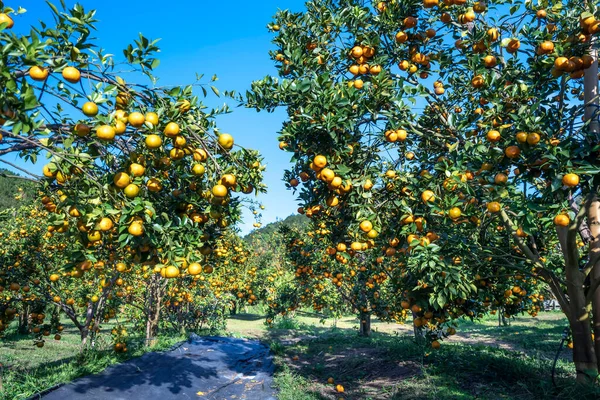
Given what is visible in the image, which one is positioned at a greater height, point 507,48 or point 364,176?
point 507,48

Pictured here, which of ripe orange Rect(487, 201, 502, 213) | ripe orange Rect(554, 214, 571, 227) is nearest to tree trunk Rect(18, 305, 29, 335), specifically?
ripe orange Rect(487, 201, 502, 213)

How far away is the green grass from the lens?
5.34 meters

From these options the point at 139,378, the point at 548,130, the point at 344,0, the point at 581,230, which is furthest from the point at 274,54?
the point at 139,378

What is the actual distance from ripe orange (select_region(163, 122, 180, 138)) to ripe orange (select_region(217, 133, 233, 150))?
478 millimetres

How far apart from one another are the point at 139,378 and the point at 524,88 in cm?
690

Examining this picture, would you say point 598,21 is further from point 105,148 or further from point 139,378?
point 139,378

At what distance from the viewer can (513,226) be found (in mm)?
A: 4102

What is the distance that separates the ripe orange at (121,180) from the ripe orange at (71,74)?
614 mm

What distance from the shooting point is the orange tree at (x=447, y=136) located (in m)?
3.28

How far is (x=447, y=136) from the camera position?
412cm

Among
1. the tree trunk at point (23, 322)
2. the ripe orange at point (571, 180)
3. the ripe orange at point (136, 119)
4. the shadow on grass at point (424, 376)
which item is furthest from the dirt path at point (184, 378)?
the tree trunk at point (23, 322)

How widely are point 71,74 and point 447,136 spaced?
3.63 meters

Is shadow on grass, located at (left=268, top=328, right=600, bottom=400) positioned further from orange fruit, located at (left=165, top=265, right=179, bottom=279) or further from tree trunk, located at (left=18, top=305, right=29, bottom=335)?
tree trunk, located at (left=18, top=305, right=29, bottom=335)

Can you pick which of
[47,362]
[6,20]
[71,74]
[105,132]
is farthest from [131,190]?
[47,362]
